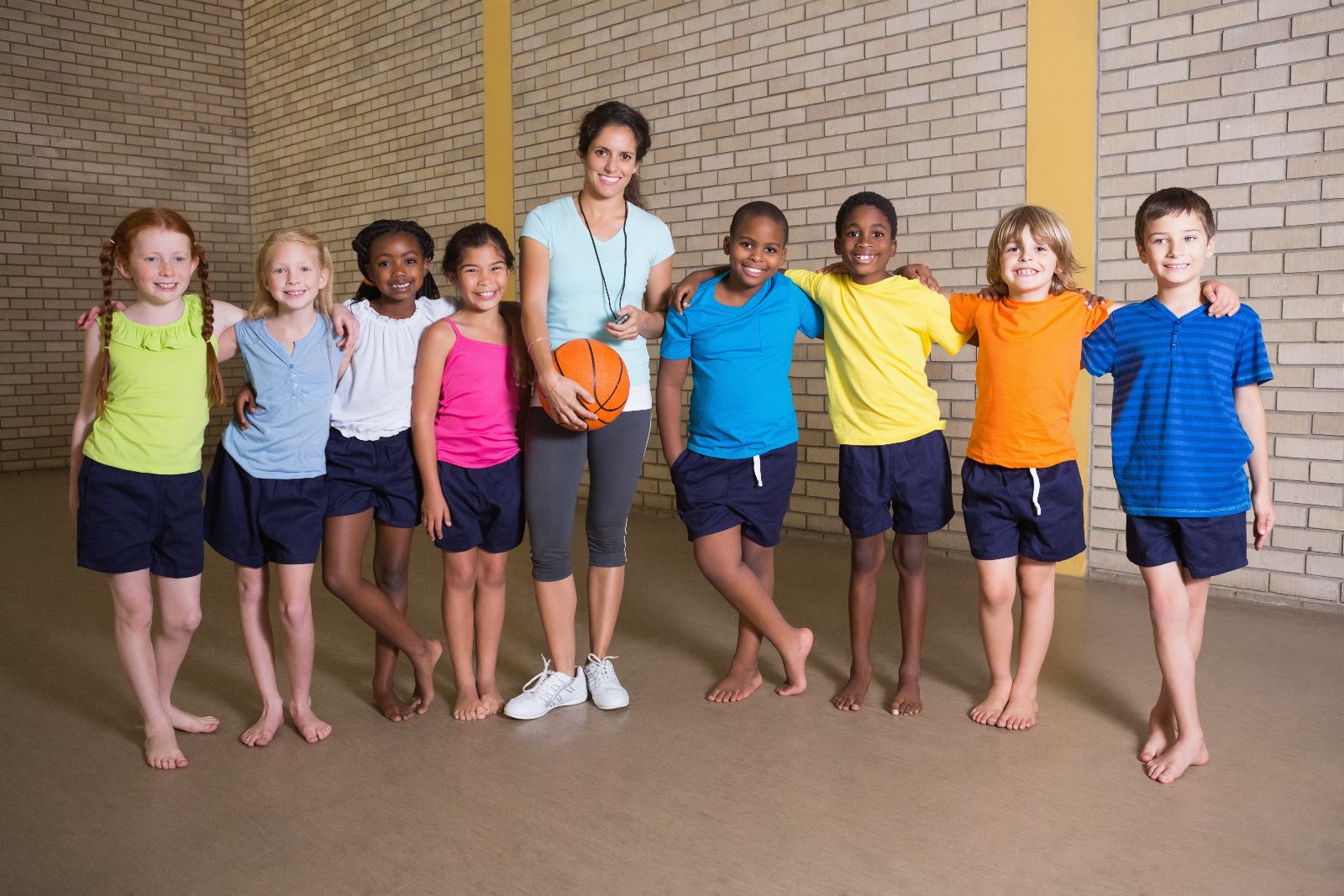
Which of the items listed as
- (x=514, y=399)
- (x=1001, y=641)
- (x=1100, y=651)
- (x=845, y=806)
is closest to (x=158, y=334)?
(x=514, y=399)

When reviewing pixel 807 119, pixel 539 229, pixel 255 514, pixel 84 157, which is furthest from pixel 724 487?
pixel 84 157

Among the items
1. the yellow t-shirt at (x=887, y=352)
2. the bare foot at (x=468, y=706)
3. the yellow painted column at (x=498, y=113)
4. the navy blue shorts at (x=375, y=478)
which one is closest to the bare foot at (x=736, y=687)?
the bare foot at (x=468, y=706)

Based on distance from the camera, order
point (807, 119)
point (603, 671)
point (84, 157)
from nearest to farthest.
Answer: point (603, 671) → point (807, 119) → point (84, 157)

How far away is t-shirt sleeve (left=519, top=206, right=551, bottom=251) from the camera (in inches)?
108

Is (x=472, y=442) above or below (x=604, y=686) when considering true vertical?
above

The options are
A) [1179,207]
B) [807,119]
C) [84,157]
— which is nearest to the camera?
[1179,207]

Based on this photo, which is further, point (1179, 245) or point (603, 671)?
point (603, 671)

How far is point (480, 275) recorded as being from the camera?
2.80 metres

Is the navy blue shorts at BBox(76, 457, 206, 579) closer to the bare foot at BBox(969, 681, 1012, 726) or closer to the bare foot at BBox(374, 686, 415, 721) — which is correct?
the bare foot at BBox(374, 686, 415, 721)

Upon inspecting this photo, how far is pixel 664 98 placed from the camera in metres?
5.97

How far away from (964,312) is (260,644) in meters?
2.16

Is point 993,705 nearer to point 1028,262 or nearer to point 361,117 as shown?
point 1028,262

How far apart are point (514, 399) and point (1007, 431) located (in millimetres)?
1370

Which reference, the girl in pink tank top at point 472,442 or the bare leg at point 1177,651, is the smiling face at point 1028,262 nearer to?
the bare leg at point 1177,651
